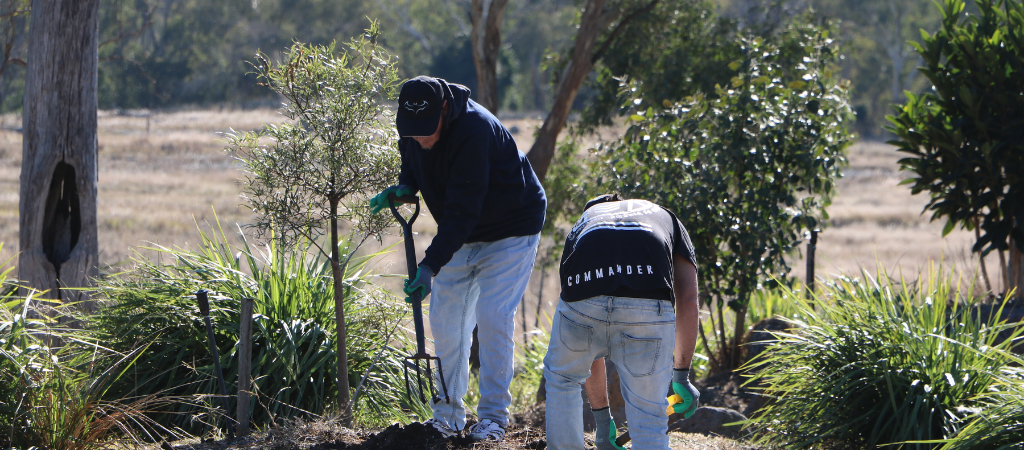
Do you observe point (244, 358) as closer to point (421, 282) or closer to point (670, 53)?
point (421, 282)

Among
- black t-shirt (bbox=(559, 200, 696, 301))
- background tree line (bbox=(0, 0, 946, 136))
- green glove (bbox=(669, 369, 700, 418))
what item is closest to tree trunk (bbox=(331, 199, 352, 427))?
black t-shirt (bbox=(559, 200, 696, 301))

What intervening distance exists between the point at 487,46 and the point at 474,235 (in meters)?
6.62

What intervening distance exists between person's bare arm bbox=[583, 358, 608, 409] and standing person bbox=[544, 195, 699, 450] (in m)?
0.21

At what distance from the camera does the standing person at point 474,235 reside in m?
3.65

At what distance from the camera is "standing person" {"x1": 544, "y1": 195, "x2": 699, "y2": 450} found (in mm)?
3076

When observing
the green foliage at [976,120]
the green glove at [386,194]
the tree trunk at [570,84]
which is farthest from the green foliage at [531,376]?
the green glove at [386,194]

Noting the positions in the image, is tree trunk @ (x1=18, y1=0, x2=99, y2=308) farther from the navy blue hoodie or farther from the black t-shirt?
the black t-shirt

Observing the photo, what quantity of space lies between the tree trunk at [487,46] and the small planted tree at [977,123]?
15.2 ft

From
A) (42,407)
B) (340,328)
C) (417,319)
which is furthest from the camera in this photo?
(340,328)

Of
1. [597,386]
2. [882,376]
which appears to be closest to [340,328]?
[597,386]

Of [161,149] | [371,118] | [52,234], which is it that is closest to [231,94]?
[161,149]

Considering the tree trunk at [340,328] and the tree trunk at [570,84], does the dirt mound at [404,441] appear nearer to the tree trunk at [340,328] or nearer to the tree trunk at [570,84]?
the tree trunk at [340,328]

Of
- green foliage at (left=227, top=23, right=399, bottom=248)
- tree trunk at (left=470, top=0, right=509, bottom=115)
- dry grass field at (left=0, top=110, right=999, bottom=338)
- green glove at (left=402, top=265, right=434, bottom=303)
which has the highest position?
tree trunk at (left=470, top=0, right=509, bottom=115)

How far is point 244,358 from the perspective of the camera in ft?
12.9
